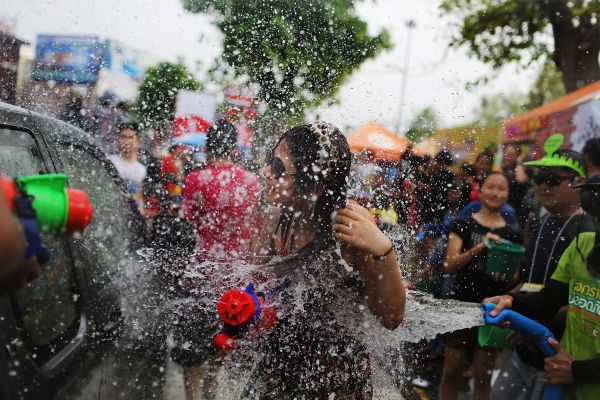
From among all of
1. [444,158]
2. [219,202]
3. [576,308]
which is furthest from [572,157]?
[219,202]

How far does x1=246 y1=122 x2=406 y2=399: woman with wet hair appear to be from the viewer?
1.76 metres

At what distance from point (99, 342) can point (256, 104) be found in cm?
544

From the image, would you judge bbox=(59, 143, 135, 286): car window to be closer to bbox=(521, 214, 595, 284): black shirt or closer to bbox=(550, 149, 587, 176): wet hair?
bbox=(521, 214, 595, 284): black shirt

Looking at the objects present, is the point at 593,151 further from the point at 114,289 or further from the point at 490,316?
the point at 114,289

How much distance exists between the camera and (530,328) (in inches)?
90.8

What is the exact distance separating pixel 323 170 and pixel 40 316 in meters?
1.15

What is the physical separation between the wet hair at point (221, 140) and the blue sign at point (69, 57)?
534 cm

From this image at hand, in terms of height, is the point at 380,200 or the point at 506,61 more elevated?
the point at 506,61

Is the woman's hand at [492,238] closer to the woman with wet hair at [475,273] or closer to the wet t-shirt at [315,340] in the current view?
the woman with wet hair at [475,273]

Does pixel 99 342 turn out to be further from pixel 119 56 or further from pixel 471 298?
pixel 119 56

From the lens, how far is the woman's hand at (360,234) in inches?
64.2

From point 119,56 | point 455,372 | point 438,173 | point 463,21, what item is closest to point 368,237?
point 455,372

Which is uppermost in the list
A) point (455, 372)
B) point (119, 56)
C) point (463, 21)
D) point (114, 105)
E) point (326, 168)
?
point (463, 21)

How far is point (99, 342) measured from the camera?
1843 mm
